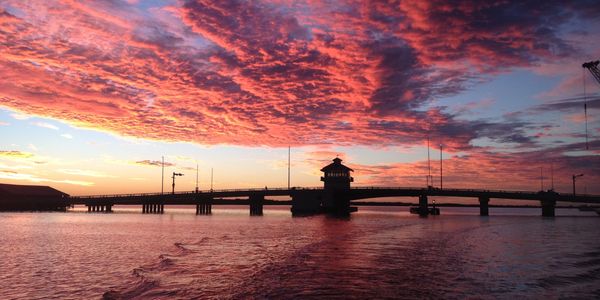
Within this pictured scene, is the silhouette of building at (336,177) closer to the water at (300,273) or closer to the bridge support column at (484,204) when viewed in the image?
the bridge support column at (484,204)

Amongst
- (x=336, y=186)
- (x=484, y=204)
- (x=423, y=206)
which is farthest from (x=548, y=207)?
(x=336, y=186)

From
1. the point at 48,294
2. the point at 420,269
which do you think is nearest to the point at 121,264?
the point at 48,294

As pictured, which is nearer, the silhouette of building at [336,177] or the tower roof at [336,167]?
the silhouette of building at [336,177]

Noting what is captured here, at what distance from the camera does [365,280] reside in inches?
1034

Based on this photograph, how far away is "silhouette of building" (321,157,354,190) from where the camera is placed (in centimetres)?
16800

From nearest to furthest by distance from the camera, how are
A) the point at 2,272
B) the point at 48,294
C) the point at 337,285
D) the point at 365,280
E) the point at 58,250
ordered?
the point at 48,294, the point at 337,285, the point at 365,280, the point at 2,272, the point at 58,250

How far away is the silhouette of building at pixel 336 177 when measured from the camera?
551 ft

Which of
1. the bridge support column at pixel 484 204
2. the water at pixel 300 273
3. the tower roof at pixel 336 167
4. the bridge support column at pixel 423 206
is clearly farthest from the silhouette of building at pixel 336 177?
the water at pixel 300 273

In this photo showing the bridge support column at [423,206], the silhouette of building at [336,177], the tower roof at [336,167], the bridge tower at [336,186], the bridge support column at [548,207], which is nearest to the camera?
the bridge tower at [336,186]

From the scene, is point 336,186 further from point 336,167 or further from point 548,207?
point 548,207

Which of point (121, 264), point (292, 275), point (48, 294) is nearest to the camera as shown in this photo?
point (48, 294)

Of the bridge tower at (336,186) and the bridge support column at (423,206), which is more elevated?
the bridge tower at (336,186)

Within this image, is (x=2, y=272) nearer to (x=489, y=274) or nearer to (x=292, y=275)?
(x=292, y=275)

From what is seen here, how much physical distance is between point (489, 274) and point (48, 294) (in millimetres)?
24715
